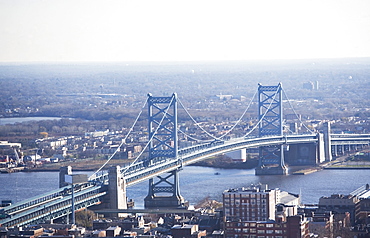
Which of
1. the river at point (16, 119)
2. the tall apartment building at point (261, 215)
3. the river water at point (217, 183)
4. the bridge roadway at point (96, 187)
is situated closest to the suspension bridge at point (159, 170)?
the bridge roadway at point (96, 187)

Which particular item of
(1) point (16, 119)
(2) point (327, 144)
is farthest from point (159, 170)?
(1) point (16, 119)

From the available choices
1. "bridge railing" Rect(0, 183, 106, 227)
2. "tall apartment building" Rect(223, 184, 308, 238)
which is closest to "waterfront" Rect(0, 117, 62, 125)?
"bridge railing" Rect(0, 183, 106, 227)

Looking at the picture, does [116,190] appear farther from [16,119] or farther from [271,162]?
[16,119]

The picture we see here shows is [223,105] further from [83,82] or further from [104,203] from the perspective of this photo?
[104,203]

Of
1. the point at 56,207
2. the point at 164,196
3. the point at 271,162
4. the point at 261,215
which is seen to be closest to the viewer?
the point at 261,215

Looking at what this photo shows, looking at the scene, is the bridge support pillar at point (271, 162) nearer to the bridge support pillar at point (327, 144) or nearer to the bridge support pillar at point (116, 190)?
the bridge support pillar at point (327, 144)

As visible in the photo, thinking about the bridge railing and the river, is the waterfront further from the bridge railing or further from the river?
the bridge railing
